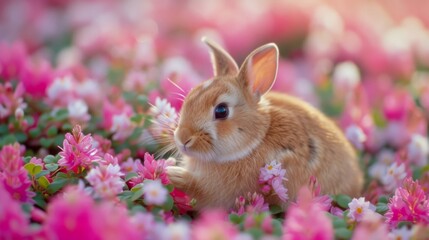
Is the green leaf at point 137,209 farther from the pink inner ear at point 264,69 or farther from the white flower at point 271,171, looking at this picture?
the pink inner ear at point 264,69

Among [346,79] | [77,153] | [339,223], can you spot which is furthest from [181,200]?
[346,79]

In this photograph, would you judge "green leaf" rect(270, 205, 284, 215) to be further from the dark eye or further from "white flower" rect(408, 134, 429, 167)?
"white flower" rect(408, 134, 429, 167)

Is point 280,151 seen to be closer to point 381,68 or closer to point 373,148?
point 373,148

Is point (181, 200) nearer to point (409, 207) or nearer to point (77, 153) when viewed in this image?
point (77, 153)

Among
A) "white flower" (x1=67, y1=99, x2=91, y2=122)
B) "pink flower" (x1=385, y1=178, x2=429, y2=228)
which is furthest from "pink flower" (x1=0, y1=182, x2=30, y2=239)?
"pink flower" (x1=385, y1=178, x2=429, y2=228)

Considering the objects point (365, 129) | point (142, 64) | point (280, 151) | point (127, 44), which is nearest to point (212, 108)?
point (280, 151)

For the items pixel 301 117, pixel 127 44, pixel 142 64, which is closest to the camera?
pixel 301 117
